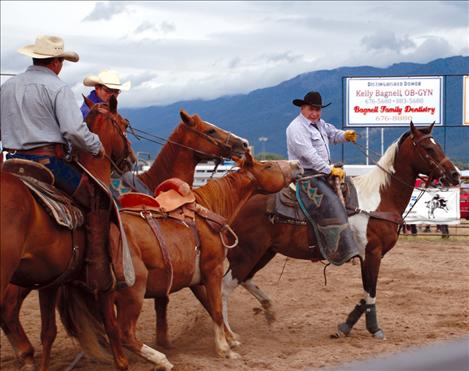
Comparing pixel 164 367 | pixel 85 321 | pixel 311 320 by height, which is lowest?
pixel 311 320

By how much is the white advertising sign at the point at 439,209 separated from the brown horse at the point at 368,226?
30.0ft

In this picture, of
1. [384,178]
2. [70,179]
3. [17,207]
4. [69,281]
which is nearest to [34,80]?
[70,179]

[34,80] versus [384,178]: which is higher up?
[34,80]

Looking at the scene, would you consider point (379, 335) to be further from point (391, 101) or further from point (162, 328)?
point (391, 101)

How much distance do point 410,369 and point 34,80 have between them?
12.4ft

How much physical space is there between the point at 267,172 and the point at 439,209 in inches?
435

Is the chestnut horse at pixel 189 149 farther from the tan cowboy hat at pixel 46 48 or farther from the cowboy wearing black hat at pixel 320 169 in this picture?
the tan cowboy hat at pixel 46 48

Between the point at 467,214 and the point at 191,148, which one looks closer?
the point at 191,148

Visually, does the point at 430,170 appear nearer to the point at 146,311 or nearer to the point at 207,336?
the point at 207,336

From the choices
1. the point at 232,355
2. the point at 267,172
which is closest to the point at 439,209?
the point at 267,172

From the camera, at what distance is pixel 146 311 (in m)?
8.94

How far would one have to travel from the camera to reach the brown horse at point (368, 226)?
24.6ft

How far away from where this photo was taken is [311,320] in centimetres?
834

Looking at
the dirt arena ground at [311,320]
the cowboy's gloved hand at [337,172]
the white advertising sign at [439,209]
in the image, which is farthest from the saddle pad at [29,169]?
the white advertising sign at [439,209]
